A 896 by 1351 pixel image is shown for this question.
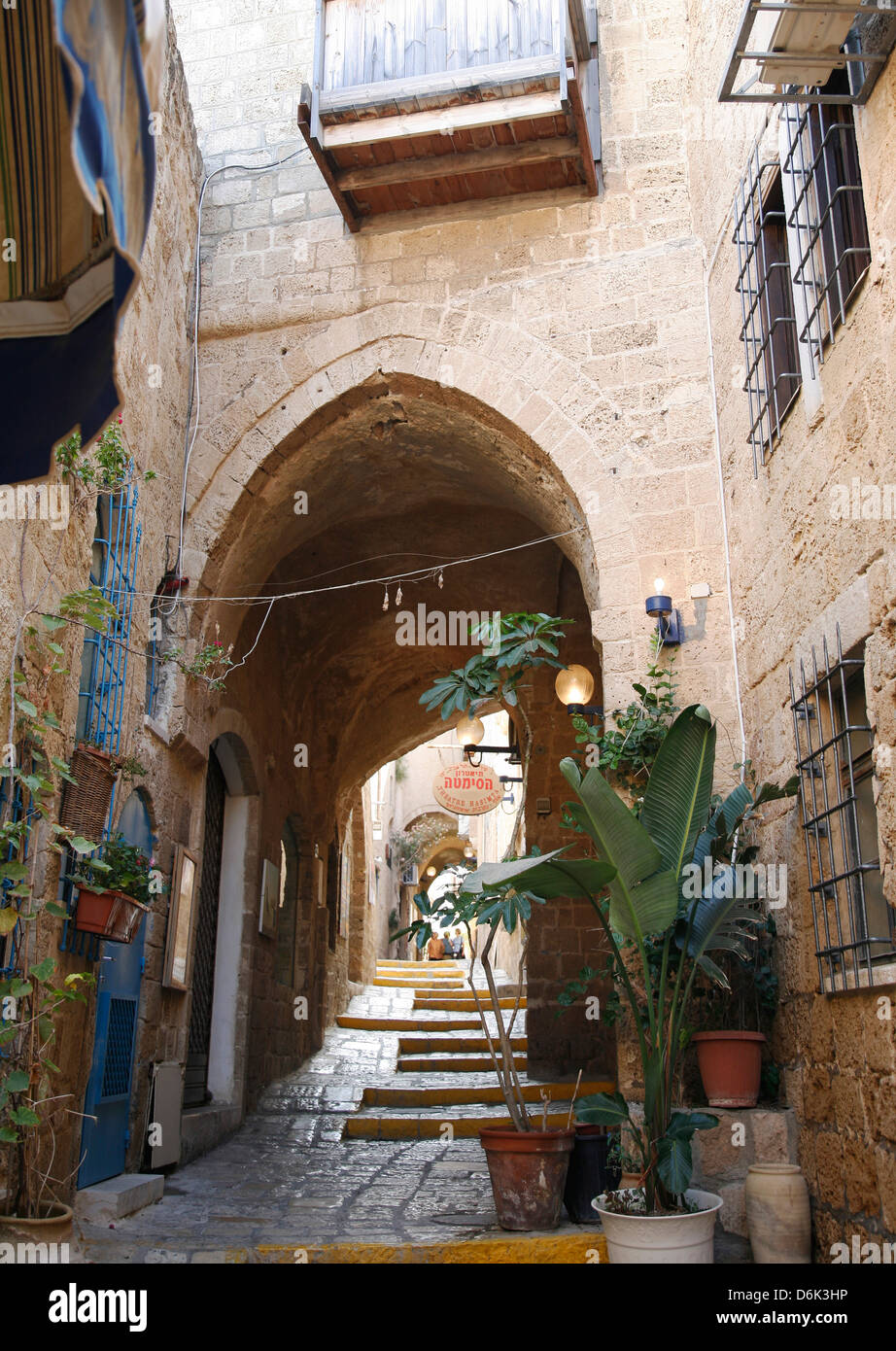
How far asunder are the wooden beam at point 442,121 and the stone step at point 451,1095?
6543 mm

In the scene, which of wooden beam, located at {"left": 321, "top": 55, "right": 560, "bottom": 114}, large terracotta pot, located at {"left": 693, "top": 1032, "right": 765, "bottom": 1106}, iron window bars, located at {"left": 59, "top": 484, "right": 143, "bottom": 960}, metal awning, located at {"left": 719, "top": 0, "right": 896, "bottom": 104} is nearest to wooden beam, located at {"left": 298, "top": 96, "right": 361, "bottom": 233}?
wooden beam, located at {"left": 321, "top": 55, "right": 560, "bottom": 114}

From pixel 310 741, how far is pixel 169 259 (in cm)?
527

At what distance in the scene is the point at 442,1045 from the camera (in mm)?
10156

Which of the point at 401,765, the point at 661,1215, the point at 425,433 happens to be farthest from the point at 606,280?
the point at 401,765

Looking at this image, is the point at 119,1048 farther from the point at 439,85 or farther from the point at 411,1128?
the point at 439,85

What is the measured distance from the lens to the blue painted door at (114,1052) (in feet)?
16.7

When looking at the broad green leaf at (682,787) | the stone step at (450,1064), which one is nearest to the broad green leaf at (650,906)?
the broad green leaf at (682,787)

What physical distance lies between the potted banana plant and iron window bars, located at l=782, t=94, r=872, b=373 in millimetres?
1696

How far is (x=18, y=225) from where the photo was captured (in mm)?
2812

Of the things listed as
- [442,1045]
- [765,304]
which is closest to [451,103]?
[765,304]

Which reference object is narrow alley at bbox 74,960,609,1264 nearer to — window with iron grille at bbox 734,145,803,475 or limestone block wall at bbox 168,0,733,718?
limestone block wall at bbox 168,0,733,718
